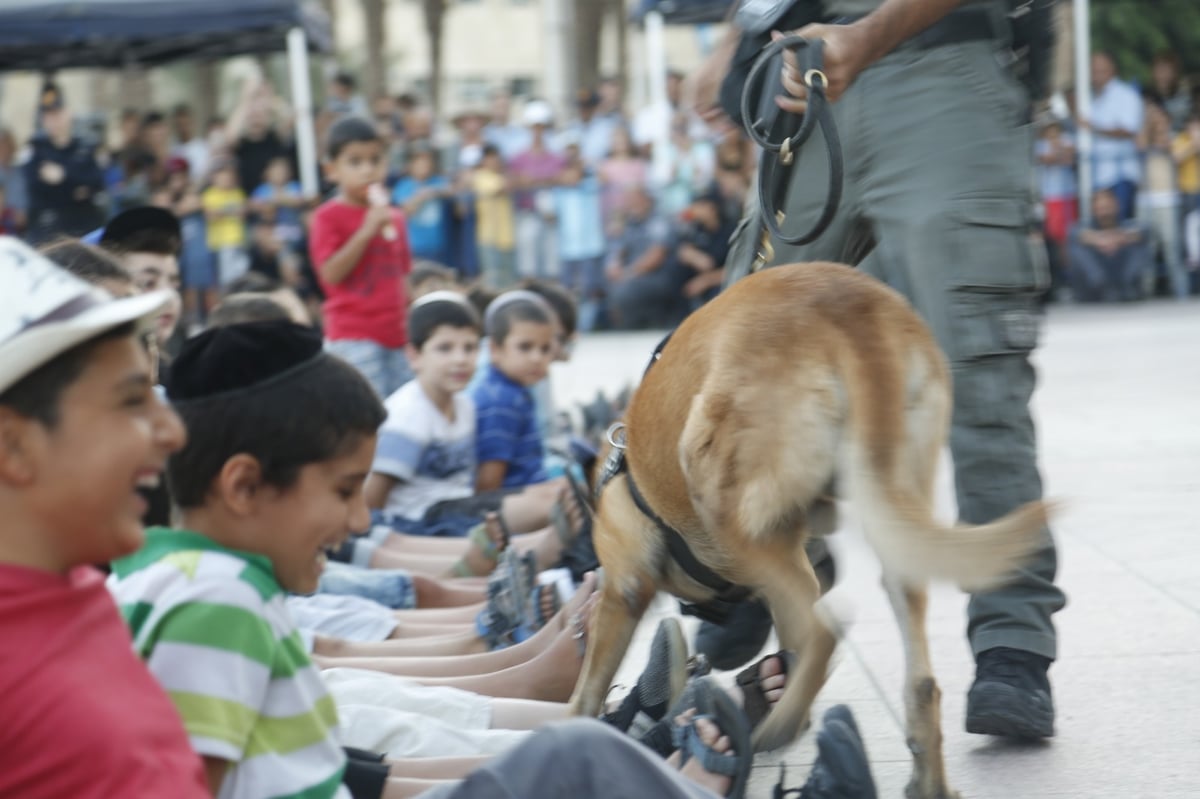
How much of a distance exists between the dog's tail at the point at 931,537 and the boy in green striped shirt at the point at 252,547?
0.99m

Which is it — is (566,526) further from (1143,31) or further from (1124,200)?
(1143,31)

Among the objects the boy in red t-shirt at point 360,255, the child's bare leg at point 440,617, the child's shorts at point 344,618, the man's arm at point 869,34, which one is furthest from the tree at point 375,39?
the man's arm at point 869,34

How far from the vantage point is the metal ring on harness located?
141 inches

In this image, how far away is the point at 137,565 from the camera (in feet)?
7.29

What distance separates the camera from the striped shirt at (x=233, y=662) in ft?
6.72

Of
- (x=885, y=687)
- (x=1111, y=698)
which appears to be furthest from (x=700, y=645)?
(x=1111, y=698)

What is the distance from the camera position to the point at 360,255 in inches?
288

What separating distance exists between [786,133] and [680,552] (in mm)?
1063

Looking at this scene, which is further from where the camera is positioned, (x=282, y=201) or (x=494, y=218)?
(x=494, y=218)

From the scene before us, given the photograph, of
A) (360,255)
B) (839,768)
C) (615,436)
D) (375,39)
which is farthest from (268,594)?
(375,39)

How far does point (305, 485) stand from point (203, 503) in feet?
0.46

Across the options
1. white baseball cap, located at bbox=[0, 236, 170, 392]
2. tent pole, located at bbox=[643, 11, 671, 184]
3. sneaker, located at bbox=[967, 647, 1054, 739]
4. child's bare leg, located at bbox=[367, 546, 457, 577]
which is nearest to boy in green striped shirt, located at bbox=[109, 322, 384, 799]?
white baseball cap, located at bbox=[0, 236, 170, 392]

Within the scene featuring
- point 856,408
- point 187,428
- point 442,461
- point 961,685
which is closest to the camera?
point 187,428

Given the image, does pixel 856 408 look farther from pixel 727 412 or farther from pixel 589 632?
pixel 589 632
